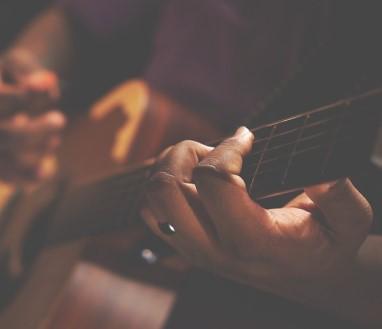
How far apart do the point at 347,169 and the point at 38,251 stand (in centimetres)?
59

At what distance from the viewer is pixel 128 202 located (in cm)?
53

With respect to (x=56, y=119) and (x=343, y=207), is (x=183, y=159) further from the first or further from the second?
(x=56, y=119)

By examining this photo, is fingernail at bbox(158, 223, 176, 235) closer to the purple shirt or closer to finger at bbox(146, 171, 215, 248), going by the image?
finger at bbox(146, 171, 215, 248)

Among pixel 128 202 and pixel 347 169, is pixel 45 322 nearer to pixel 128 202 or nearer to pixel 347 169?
pixel 128 202

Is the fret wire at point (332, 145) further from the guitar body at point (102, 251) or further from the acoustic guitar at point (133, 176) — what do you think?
the guitar body at point (102, 251)

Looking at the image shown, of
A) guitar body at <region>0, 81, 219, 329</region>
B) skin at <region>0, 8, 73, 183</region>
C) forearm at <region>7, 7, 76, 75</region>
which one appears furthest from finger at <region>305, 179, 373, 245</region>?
forearm at <region>7, 7, 76, 75</region>

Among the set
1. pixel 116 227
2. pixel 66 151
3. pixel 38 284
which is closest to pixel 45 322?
pixel 38 284

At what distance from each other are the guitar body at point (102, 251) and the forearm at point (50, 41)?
239 mm

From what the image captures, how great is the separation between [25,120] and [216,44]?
40 cm

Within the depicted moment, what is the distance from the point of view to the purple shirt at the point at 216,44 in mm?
599

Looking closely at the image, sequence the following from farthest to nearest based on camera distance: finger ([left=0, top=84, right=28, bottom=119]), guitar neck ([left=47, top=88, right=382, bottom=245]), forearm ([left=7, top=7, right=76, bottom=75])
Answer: forearm ([left=7, top=7, right=76, bottom=75]), finger ([left=0, top=84, right=28, bottom=119]), guitar neck ([left=47, top=88, right=382, bottom=245])

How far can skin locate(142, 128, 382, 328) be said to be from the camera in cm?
33

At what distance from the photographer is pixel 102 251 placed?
73 cm

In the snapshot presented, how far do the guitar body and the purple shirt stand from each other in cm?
5
